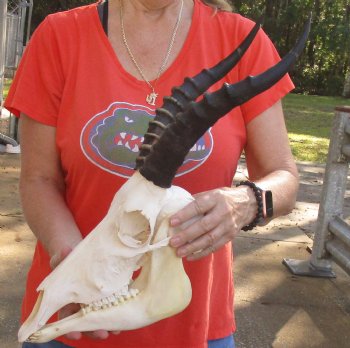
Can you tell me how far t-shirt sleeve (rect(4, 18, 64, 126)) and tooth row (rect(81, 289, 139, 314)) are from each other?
601mm

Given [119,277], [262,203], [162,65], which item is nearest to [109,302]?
[119,277]

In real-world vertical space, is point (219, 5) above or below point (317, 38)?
above

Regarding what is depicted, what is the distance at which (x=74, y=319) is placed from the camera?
1.59 metres

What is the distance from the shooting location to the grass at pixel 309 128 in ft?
35.4

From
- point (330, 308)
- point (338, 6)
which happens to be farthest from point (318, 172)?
point (338, 6)

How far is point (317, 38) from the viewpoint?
96.7ft

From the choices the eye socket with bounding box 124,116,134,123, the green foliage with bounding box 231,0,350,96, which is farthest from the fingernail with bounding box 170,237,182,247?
the green foliage with bounding box 231,0,350,96

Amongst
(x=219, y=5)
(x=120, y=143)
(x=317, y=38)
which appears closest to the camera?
(x=120, y=143)

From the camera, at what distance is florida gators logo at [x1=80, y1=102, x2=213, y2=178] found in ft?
6.05

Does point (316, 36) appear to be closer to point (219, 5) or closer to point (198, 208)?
point (219, 5)

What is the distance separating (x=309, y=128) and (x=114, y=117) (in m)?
13.3

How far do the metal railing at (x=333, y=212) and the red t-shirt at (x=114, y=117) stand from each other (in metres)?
2.94

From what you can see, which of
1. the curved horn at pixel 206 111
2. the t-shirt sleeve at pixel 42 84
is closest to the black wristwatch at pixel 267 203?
the curved horn at pixel 206 111

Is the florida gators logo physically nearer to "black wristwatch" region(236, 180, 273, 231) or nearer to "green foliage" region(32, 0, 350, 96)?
"black wristwatch" region(236, 180, 273, 231)
